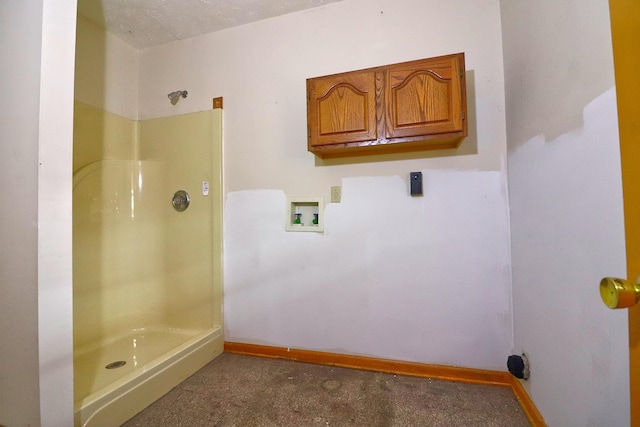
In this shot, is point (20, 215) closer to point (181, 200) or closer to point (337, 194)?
point (181, 200)

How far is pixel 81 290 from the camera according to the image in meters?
1.59

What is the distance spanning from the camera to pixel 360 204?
1.54m

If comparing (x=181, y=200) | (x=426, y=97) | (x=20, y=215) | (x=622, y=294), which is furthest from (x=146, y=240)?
(x=622, y=294)

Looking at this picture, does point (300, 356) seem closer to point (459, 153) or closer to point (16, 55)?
point (459, 153)

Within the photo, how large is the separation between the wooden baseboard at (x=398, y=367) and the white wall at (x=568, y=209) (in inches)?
4.3

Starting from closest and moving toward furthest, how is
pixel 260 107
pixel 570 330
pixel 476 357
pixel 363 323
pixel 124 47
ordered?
pixel 570 330 < pixel 476 357 < pixel 363 323 < pixel 260 107 < pixel 124 47

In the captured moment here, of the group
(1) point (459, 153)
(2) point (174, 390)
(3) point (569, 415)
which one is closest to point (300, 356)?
(2) point (174, 390)

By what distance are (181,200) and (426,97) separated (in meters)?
1.82

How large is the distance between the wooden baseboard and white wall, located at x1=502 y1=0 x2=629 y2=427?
4.3 inches

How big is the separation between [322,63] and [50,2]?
127 cm

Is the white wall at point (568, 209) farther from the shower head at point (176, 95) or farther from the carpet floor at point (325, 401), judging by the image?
the shower head at point (176, 95)

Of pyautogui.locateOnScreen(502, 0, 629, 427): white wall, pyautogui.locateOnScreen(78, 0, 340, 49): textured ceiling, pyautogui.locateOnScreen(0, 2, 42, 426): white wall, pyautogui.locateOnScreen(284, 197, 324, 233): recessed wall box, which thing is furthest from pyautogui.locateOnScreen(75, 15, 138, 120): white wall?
A: pyautogui.locateOnScreen(502, 0, 629, 427): white wall

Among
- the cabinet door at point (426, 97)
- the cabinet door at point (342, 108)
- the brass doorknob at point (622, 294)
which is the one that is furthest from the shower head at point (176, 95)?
the brass doorknob at point (622, 294)

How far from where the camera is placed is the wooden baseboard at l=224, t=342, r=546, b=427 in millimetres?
1212
